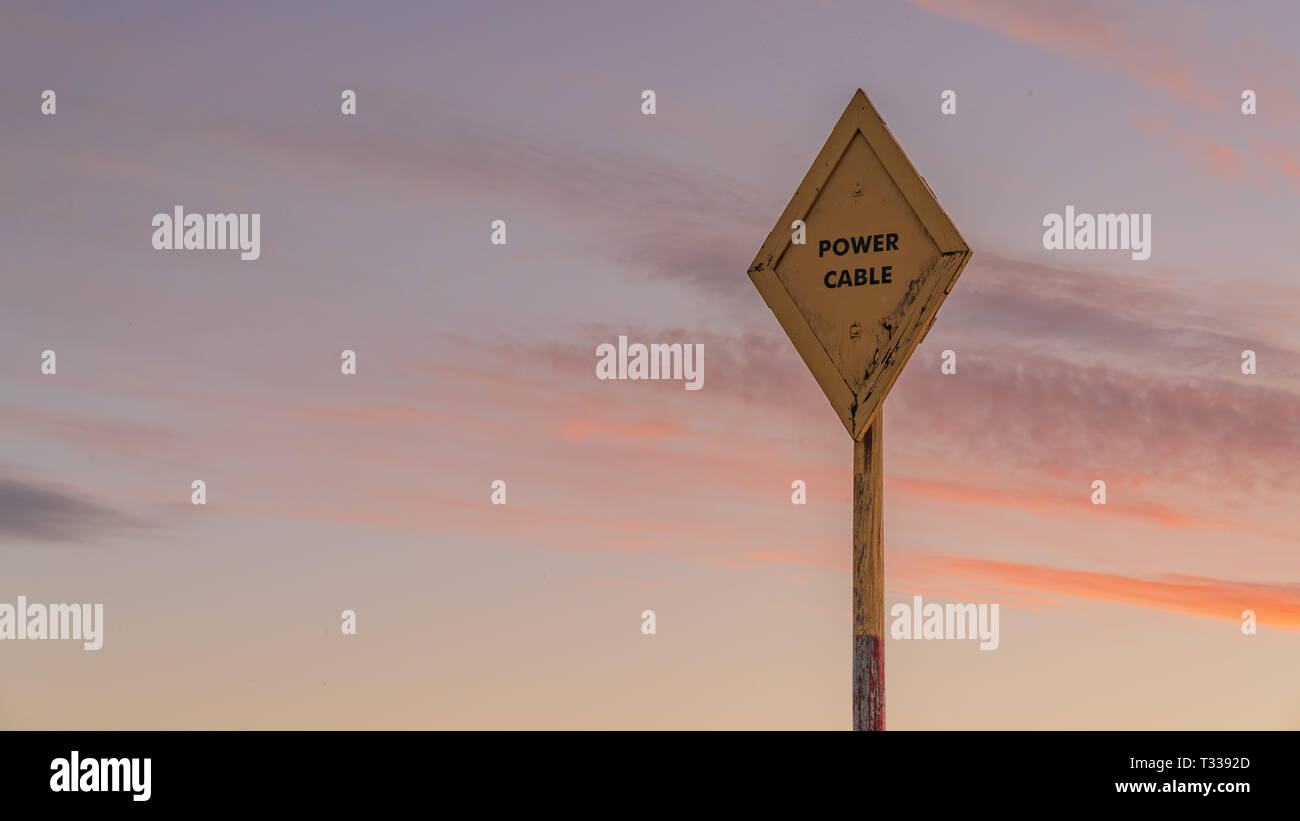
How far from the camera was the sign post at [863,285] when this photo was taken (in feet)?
24.8

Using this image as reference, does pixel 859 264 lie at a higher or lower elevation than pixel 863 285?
higher

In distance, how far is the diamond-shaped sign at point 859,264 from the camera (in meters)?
7.64

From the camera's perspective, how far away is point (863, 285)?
7.84 metres

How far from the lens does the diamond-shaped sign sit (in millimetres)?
7641

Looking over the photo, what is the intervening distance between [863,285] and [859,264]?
13 cm
